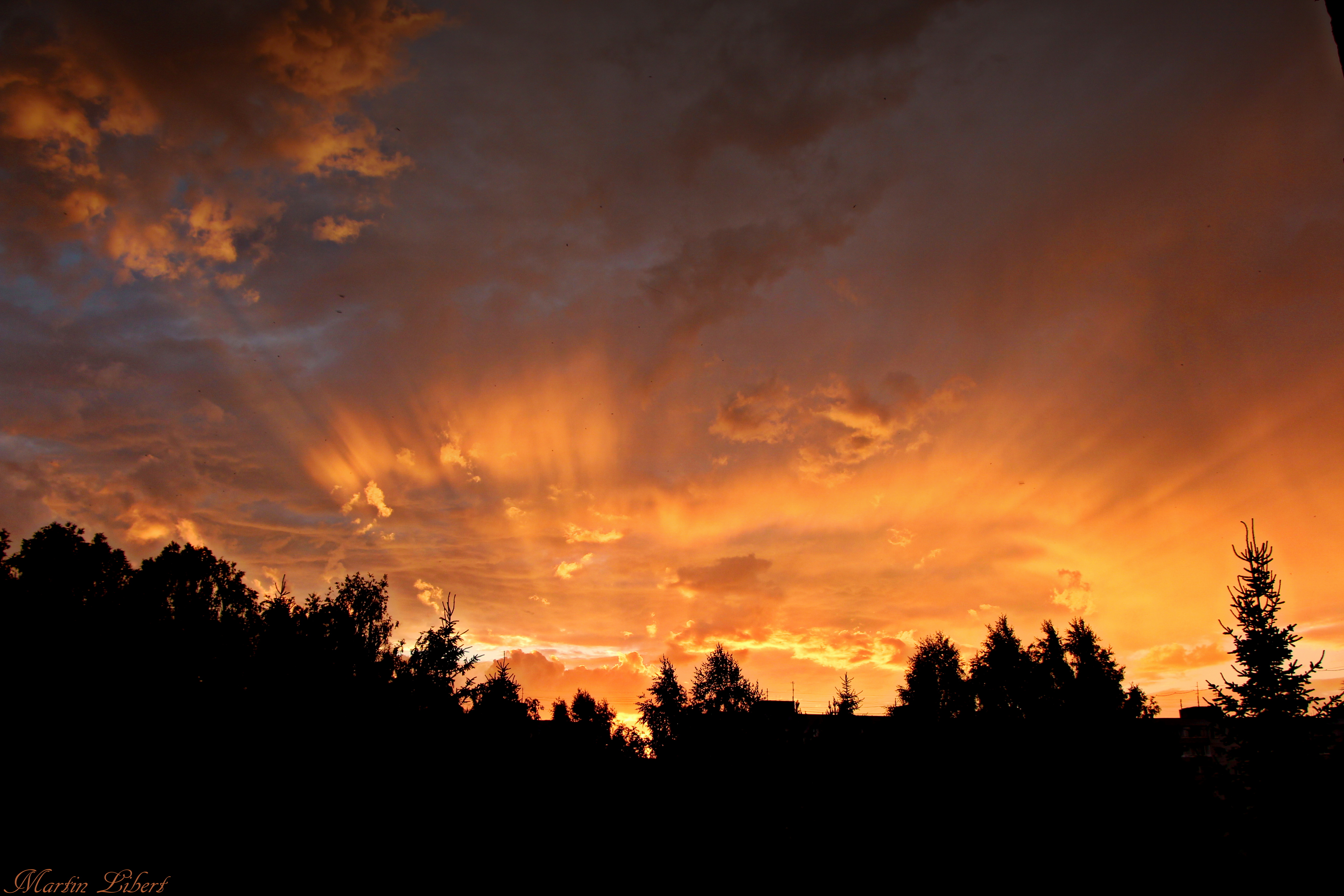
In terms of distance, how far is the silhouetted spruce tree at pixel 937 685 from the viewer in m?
53.6

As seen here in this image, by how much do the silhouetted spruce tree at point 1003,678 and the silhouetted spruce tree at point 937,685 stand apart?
1464 millimetres

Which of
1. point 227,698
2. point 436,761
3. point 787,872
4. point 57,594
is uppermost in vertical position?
point 57,594

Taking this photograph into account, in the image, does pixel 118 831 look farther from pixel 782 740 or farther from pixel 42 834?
pixel 782 740

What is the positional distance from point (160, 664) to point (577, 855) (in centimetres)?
2287

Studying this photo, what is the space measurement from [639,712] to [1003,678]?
3421 cm

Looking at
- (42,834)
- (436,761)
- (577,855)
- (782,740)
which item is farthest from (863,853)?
(42,834)

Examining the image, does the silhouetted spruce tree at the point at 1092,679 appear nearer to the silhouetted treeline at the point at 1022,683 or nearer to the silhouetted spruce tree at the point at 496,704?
the silhouetted treeline at the point at 1022,683

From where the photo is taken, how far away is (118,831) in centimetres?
1977

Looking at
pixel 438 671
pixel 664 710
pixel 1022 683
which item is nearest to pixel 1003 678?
pixel 1022 683

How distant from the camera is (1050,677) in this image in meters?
48.1
